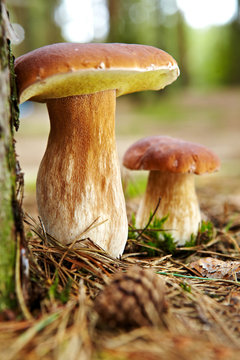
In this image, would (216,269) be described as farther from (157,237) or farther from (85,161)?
(85,161)

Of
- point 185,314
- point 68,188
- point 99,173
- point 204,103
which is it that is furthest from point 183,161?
point 204,103

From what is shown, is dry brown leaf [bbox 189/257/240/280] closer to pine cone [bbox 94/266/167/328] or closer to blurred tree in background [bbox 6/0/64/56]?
pine cone [bbox 94/266/167/328]

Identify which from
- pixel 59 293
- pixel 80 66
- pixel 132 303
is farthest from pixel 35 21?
pixel 132 303

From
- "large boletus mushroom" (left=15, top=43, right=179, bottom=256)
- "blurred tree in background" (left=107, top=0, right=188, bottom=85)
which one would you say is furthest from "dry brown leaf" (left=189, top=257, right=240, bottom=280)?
"blurred tree in background" (left=107, top=0, right=188, bottom=85)

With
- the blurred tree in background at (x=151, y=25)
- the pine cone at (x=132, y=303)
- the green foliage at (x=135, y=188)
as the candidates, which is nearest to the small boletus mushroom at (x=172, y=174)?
the green foliage at (x=135, y=188)

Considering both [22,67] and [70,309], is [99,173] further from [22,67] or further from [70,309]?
[70,309]

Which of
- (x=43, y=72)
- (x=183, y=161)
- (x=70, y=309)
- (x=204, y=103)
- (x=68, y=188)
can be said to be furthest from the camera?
(x=204, y=103)

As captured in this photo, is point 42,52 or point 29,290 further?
point 42,52
